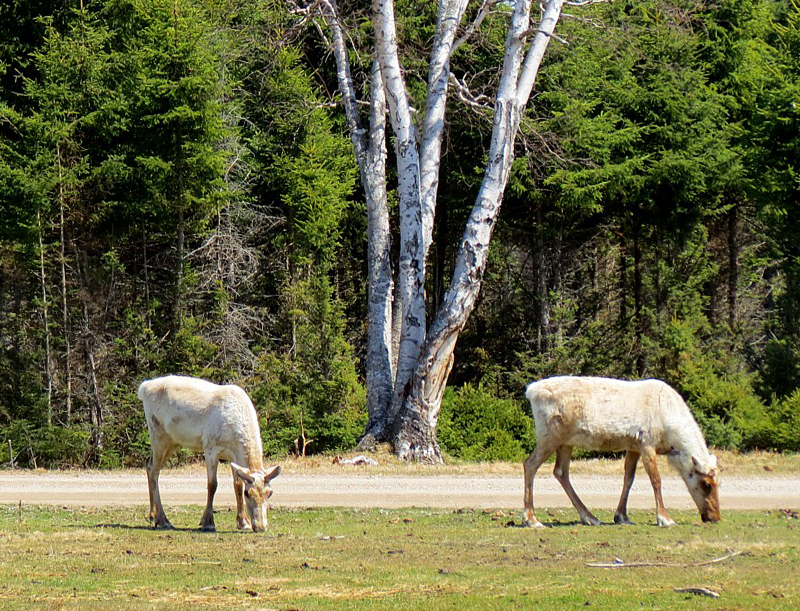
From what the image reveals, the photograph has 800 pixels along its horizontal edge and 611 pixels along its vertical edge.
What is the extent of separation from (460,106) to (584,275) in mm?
11276

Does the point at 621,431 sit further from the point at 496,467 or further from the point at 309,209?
the point at 309,209

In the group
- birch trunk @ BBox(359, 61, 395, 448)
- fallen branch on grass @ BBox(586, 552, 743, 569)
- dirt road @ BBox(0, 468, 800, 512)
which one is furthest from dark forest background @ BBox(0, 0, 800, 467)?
fallen branch on grass @ BBox(586, 552, 743, 569)

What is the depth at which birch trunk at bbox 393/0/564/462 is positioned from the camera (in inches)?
970

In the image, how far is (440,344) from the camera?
81.0 feet

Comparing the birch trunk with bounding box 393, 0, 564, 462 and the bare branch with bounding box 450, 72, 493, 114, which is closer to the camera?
the birch trunk with bounding box 393, 0, 564, 462

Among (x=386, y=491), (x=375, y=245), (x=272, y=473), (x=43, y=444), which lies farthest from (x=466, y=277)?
(x=43, y=444)

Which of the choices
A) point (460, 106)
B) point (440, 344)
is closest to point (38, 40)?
point (460, 106)

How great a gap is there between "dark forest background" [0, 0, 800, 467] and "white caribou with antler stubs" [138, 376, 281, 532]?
13.6 metres

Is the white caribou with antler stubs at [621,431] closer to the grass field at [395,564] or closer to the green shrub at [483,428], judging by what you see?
the grass field at [395,564]

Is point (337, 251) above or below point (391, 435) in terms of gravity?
above

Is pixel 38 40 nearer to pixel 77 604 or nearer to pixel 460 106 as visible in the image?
pixel 460 106

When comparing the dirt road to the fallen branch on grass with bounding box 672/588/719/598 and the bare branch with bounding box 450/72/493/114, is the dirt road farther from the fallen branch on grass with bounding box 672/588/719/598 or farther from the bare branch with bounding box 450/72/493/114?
the bare branch with bounding box 450/72/493/114

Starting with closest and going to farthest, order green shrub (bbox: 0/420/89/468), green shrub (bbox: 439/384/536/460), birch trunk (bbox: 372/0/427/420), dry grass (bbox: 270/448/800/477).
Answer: dry grass (bbox: 270/448/800/477)
birch trunk (bbox: 372/0/427/420)
green shrub (bbox: 0/420/89/468)
green shrub (bbox: 439/384/536/460)

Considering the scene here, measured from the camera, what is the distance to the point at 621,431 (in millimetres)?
14586
